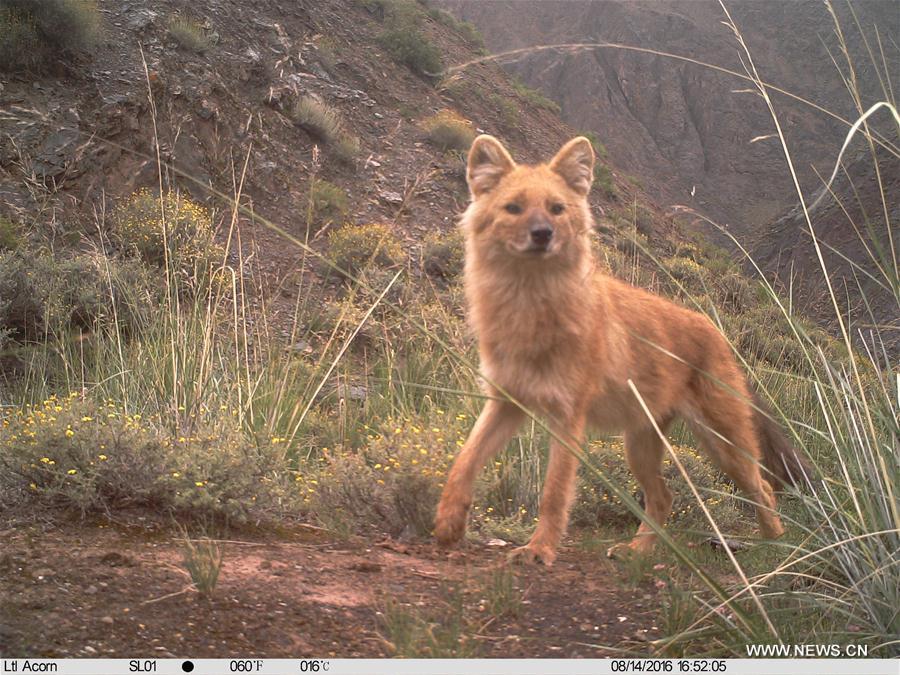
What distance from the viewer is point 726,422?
566 cm

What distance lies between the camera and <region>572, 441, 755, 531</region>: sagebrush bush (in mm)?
6312

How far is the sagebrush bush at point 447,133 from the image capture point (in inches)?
919

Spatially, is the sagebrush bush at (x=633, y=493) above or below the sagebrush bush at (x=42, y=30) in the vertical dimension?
below

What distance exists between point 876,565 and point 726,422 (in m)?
2.71

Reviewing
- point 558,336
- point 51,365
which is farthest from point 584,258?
point 51,365

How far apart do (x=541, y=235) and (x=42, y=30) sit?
15165 mm

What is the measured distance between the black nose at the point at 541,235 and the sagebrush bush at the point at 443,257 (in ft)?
39.4

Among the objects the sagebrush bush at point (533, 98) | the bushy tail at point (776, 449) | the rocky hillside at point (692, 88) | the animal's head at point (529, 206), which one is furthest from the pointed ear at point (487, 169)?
the rocky hillside at point (692, 88)

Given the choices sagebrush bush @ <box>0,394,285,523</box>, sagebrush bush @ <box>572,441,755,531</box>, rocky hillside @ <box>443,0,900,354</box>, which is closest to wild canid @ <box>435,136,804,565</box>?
sagebrush bush @ <box>572,441,755,531</box>

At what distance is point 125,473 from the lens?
4688 mm

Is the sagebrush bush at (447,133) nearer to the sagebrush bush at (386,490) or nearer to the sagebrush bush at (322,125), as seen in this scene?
the sagebrush bush at (322,125)

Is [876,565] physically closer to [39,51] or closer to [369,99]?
[39,51]

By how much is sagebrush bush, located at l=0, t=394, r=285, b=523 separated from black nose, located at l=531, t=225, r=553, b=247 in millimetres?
1905

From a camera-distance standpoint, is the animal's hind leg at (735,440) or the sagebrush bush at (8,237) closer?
the animal's hind leg at (735,440)
